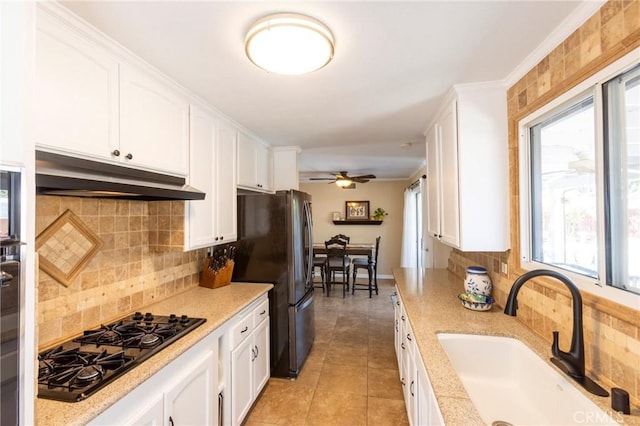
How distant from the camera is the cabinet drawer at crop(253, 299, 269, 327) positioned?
2.36 m

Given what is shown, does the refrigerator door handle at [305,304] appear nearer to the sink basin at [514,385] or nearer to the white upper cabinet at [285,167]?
the white upper cabinet at [285,167]

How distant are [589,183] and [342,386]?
94.0 inches

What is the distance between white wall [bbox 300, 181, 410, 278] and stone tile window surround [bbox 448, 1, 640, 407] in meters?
5.04

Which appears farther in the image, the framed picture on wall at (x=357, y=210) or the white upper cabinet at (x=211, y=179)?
the framed picture on wall at (x=357, y=210)

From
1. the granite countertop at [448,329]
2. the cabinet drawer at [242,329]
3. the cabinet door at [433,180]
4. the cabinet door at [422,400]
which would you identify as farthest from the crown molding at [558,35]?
the cabinet drawer at [242,329]

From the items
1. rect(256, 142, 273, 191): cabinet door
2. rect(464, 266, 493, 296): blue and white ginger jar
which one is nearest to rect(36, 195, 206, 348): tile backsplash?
rect(256, 142, 273, 191): cabinet door

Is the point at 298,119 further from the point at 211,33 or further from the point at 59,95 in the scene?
the point at 59,95

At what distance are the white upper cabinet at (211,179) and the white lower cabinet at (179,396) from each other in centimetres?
77

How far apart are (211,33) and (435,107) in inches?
67.9

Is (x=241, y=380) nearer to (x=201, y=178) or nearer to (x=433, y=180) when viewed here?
(x=201, y=178)

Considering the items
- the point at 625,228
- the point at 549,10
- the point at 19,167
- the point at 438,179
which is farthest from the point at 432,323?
the point at 19,167

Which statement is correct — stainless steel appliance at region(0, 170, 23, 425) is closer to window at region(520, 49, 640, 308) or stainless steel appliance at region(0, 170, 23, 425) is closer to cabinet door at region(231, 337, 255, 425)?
cabinet door at region(231, 337, 255, 425)

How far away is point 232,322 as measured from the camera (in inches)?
78.3

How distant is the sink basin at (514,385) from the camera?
110 cm
